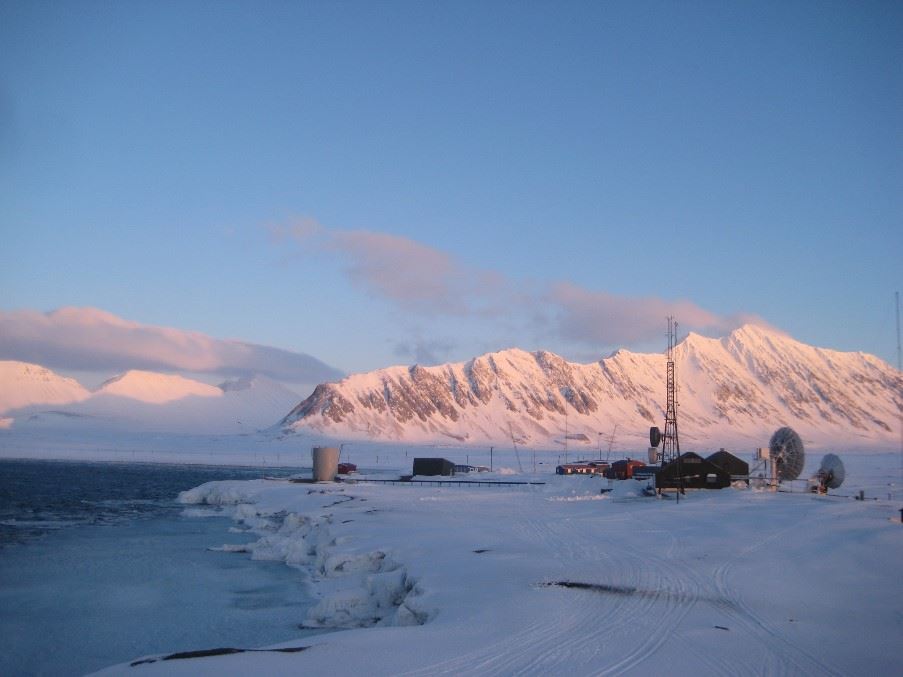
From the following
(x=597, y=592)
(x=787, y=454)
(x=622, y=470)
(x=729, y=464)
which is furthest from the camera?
(x=622, y=470)

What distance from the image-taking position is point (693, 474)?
149 ft

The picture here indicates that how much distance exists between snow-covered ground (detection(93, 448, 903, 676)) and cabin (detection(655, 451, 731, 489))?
10281mm

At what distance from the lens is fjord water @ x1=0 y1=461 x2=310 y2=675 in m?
16.7

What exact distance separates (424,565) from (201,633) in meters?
5.52

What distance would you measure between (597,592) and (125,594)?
13530 mm

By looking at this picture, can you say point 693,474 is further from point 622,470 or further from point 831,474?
point 622,470

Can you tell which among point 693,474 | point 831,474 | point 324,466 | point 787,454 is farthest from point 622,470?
point 324,466

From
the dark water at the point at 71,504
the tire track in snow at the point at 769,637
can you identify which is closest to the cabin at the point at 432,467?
the dark water at the point at 71,504

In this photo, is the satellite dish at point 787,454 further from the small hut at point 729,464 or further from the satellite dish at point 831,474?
the small hut at point 729,464

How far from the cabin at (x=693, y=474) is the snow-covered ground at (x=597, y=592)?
10.3 m

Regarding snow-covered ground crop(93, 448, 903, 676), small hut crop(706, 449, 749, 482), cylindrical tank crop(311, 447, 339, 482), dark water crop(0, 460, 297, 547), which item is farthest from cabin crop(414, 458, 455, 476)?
snow-covered ground crop(93, 448, 903, 676)

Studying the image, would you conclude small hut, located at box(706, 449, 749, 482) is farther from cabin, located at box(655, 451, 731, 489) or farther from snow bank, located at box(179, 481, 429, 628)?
snow bank, located at box(179, 481, 429, 628)

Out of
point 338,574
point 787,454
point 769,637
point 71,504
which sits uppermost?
point 787,454

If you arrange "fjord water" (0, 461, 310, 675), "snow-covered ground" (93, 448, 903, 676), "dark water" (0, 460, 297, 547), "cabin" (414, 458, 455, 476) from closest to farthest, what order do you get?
"snow-covered ground" (93, 448, 903, 676)
"fjord water" (0, 461, 310, 675)
"dark water" (0, 460, 297, 547)
"cabin" (414, 458, 455, 476)
